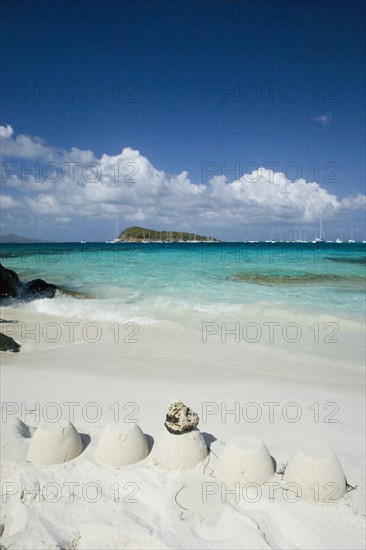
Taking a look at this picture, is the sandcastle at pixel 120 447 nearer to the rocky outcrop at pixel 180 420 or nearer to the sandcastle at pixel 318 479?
the rocky outcrop at pixel 180 420

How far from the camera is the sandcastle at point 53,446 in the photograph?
3.55 metres

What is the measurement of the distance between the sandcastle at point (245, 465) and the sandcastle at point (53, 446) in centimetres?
166

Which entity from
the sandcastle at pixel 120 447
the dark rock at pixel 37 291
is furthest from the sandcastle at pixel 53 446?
the dark rock at pixel 37 291

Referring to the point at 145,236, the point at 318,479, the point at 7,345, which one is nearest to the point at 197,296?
the point at 7,345

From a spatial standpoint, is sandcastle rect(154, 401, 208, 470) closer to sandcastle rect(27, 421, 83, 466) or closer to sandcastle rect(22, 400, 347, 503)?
sandcastle rect(22, 400, 347, 503)

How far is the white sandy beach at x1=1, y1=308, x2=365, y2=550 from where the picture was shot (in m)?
2.79

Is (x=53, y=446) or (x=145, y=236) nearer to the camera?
(x=53, y=446)

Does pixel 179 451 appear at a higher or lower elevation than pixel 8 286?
lower

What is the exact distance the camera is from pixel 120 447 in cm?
353

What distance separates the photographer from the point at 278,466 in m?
3.66

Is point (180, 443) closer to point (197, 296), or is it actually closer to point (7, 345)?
point (7, 345)

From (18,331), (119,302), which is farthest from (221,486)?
(119,302)

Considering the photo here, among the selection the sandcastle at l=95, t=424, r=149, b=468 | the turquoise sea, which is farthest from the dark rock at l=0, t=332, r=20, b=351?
the sandcastle at l=95, t=424, r=149, b=468

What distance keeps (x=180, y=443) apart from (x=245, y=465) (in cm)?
71
